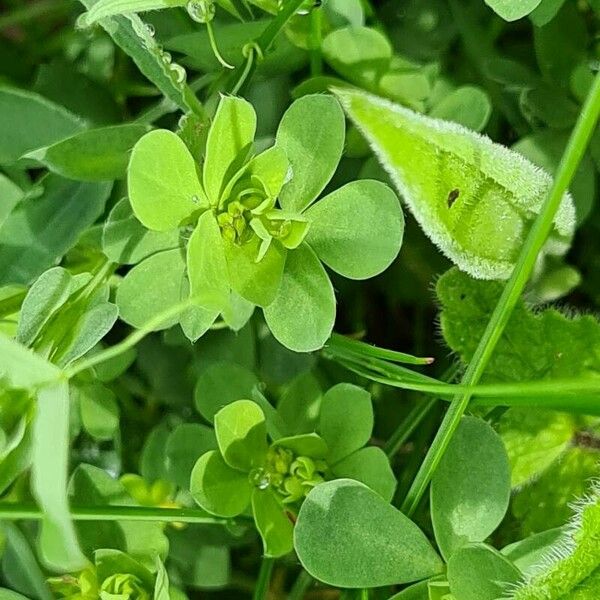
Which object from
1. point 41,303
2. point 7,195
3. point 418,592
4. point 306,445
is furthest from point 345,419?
point 7,195

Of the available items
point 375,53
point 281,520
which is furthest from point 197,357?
point 375,53

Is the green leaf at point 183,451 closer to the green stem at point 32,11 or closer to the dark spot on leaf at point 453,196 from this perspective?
the dark spot on leaf at point 453,196

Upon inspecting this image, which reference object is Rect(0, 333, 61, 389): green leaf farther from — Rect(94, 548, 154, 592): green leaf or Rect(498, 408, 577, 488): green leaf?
Rect(498, 408, 577, 488): green leaf

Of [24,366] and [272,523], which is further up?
[24,366]

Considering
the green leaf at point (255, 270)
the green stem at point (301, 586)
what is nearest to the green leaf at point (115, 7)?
the green leaf at point (255, 270)

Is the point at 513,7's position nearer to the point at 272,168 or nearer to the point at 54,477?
the point at 272,168

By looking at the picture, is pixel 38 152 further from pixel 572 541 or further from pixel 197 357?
A: pixel 572 541
